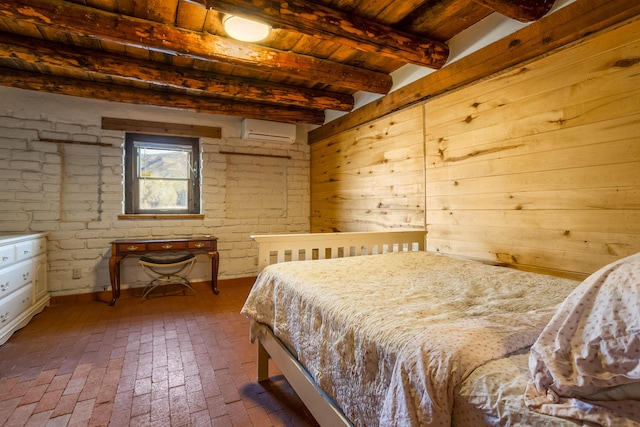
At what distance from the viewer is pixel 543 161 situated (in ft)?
5.93

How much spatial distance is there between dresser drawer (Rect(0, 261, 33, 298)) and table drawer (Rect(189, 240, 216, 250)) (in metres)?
1.39

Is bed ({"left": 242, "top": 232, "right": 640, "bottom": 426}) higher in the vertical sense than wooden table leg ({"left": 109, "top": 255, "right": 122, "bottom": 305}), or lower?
higher

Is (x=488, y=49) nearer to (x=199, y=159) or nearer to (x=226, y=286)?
(x=199, y=159)

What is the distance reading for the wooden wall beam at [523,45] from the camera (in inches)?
59.9

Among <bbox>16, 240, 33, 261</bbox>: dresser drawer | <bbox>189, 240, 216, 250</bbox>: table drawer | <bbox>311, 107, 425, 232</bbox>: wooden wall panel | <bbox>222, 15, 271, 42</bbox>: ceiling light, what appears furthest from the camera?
<bbox>189, 240, 216, 250</bbox>: table drawer

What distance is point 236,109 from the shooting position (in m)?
3.71

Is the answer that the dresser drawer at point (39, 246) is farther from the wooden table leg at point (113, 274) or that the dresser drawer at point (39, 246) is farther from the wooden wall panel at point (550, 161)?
the wooden wall panel at point (550, 161)

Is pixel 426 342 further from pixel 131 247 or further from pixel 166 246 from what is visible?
pixel 131 247

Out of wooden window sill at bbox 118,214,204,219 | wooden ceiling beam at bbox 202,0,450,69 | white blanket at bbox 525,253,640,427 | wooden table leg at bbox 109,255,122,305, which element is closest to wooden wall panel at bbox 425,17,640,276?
wooden ceiling beam at bbox 202,0,450,69

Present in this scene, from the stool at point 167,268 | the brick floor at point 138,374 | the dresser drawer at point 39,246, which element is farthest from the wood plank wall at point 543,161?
the dresser drawer at point 39,246

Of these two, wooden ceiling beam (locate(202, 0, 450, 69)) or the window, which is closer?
wooden ceiling beam (locate(202, 0, 450, 69))

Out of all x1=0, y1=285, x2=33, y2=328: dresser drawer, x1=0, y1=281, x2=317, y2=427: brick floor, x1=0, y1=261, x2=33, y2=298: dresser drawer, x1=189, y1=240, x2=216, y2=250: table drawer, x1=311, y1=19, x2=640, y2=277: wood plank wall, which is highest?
x1=311, y1=19, x2=640, y2=277: wood plank wall

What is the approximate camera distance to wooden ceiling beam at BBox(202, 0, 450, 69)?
174cm

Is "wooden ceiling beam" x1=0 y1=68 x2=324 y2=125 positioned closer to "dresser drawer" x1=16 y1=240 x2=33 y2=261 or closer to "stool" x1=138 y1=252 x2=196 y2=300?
"dresser drawer" x1=16 y1=240 x2=33 y2=261
